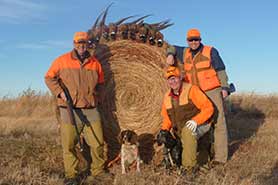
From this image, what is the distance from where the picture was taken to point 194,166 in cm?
714

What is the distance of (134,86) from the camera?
27.6 ft

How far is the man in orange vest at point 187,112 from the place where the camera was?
7.19m

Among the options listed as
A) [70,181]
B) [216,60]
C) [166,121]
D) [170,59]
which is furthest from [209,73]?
[70,181]

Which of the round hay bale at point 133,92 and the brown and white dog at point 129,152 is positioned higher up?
the round hay bale at point 133,92

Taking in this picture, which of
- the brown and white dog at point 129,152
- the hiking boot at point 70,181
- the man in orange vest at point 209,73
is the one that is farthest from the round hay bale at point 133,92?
the hiking boot at point 70,181

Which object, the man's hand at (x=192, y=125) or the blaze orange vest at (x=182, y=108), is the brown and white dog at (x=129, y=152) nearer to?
the blaze orange vest at (x=182, y=108)

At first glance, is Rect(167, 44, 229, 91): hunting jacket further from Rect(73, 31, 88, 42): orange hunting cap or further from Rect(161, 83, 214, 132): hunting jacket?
Rect(73, 31, 88, 42): orange hunting cap

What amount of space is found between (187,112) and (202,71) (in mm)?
927

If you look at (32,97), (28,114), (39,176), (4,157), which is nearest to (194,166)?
(39,176)

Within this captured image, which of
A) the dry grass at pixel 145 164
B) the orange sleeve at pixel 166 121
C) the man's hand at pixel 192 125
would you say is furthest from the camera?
the orange sleeve at pixel 166 121

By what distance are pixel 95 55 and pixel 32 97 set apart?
1039 centimetres

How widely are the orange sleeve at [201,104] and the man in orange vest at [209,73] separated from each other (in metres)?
0.56

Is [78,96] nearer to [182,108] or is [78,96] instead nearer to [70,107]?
[70,107]

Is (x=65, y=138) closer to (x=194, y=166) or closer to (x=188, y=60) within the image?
(x=194, y=166)
